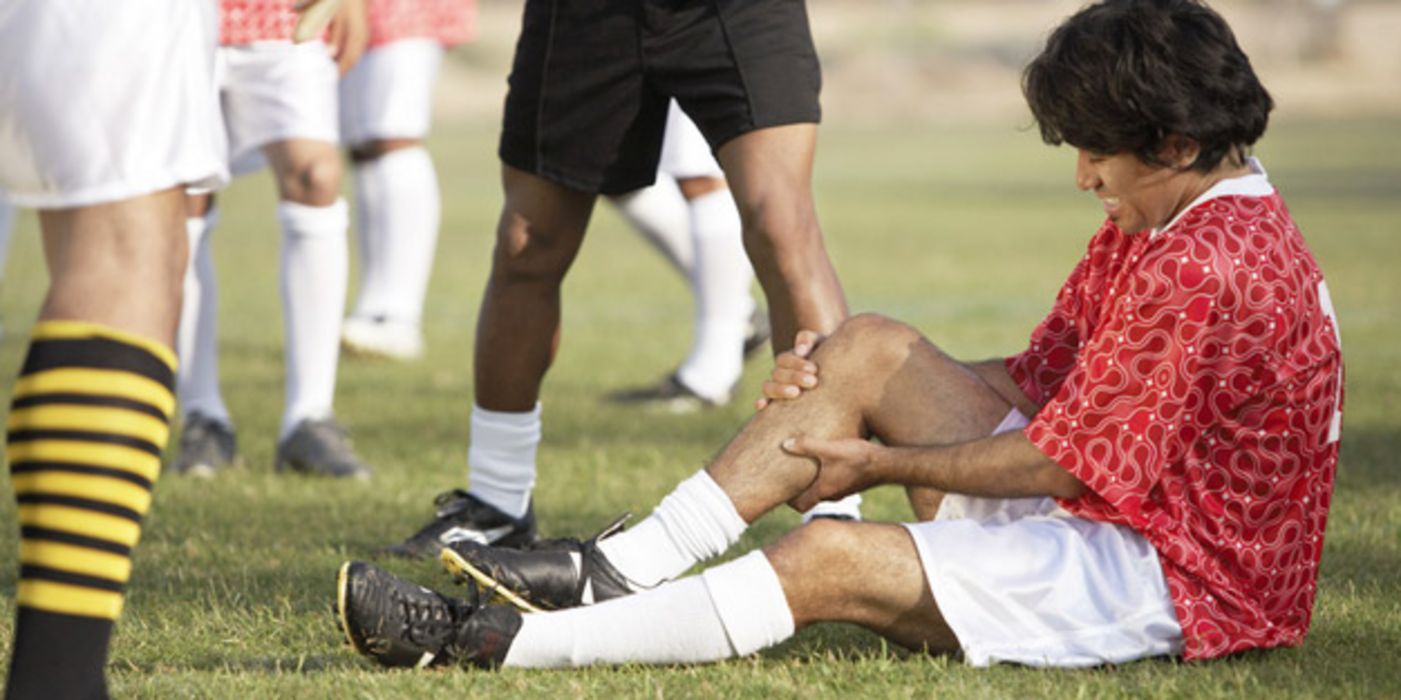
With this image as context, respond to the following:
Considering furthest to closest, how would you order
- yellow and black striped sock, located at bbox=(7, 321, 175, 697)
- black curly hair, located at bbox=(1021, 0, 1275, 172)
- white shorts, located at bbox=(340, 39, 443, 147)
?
white shorts, located at bbox=(340, 39, 443, 147)
black curly hair, located at bbox=(1021, 0, 1275, 172)
yellow and black striped sock, located at bbox=(7, 321, 175, 697)

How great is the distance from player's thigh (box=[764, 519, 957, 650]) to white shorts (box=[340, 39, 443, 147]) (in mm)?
5842

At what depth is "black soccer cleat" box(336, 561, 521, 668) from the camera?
127 inches

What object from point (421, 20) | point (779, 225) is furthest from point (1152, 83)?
point (421, 20)

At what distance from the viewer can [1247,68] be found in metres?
3.40

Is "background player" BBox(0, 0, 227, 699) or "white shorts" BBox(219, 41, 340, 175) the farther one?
"white shorts" BBox(219, 41, 340, 175)

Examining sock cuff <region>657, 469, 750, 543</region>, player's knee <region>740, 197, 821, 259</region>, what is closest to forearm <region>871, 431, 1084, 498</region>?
sock cuff <region>657, 469, 750, 543</region>

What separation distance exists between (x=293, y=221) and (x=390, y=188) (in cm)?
287

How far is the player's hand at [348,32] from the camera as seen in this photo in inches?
225

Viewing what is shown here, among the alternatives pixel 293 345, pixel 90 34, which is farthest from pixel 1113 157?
pixel 293 345

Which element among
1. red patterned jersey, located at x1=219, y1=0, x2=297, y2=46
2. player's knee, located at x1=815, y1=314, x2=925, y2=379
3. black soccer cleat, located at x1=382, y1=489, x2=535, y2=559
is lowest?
black soccer cleat, located at x1=382, y1=489, x2=535, y2=559

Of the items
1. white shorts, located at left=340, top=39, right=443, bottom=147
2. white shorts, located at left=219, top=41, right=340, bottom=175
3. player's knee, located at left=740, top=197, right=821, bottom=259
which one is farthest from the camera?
white shorts, located at left=340, top=39, right=443, bottom=147

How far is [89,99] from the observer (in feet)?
9.03

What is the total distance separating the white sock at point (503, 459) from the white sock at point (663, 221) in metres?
3.13

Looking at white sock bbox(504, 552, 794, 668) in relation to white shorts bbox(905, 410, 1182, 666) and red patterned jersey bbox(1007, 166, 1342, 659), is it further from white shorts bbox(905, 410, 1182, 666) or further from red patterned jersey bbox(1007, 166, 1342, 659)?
red patterned jersey bbox(1007, 166, 1342, 659)
